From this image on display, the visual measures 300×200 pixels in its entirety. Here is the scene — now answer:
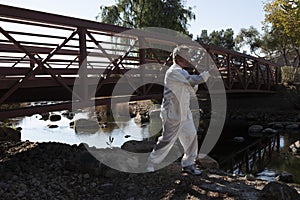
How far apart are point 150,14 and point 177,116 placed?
20.0 m

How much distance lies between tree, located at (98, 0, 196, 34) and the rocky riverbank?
756 inches

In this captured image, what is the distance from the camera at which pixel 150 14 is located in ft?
77.4

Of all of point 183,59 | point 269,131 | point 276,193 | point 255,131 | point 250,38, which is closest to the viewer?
point 276,193

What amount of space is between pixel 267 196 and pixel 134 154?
2832 millimetres

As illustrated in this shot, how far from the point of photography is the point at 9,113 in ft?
16.7

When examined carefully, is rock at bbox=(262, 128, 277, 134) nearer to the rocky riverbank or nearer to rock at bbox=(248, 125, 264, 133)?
rock at bbox=(248, 125, 264, 133)

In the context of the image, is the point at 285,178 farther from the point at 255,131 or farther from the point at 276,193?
the point at 255,131

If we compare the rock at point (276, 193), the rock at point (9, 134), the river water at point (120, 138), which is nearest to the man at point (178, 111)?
the rock at point (276, 193)

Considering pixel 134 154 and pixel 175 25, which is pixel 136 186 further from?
pixel 175 25

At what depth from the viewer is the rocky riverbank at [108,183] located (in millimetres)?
4234

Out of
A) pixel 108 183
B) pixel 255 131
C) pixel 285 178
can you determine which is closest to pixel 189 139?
pixel 108 183

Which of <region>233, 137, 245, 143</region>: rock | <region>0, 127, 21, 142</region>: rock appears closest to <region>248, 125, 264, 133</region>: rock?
<region>233, 137, 245, 143</region>: rock

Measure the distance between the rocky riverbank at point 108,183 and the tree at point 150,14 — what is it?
19.2 meters

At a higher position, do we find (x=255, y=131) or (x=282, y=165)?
(x=255, y=131)
